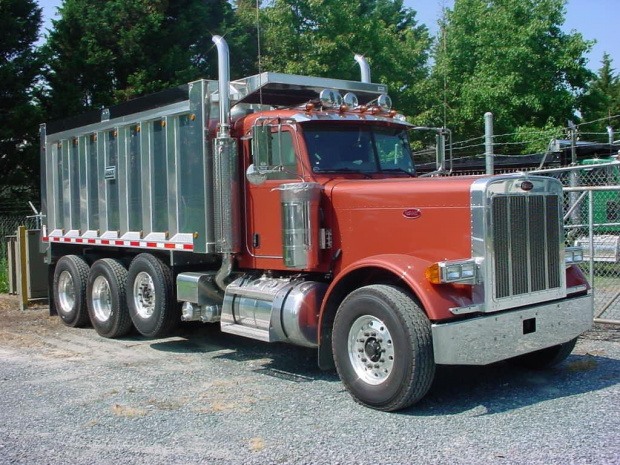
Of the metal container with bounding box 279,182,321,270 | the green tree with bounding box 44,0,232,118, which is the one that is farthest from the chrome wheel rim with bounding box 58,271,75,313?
the green tree with bounding box 44,0,232,118

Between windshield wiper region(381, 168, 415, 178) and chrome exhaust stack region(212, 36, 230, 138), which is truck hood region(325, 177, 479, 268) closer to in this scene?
windshield wiper region(381, 168, 415, 178)

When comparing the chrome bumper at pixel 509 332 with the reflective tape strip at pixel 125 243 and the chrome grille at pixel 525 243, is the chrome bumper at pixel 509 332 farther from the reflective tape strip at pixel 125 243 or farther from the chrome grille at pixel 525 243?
the reflective tape strip at pixel 125 243

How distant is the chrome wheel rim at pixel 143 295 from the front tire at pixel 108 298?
0.33 metres

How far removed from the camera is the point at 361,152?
7.81m

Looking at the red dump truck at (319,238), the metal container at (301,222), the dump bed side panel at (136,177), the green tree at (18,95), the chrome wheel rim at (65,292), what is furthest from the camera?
the green tree at (18,95)

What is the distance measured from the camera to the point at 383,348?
621cm

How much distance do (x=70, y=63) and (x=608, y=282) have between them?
49.0ft

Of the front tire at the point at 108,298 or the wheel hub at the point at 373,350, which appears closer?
the wheel hub at the point at 373,350

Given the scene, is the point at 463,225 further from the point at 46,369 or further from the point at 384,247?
the point at 46,369

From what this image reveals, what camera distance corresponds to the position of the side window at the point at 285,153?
293 inches

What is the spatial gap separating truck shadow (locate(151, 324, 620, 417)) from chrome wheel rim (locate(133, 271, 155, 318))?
19.3 inches

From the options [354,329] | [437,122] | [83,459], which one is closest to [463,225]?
[354,329]

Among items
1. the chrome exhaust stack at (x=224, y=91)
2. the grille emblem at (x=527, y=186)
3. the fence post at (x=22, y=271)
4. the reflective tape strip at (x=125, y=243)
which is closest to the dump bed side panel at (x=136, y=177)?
the reflective tape strip at (x=125, y=243)

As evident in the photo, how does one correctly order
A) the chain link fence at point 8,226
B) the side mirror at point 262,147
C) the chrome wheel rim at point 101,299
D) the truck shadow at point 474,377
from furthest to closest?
1. the chain link fence at point 8,226
2. the chrome wheel rim at point 101,299
3. the side mirror at point 262,147
4. the truck shadow at point 474,377
